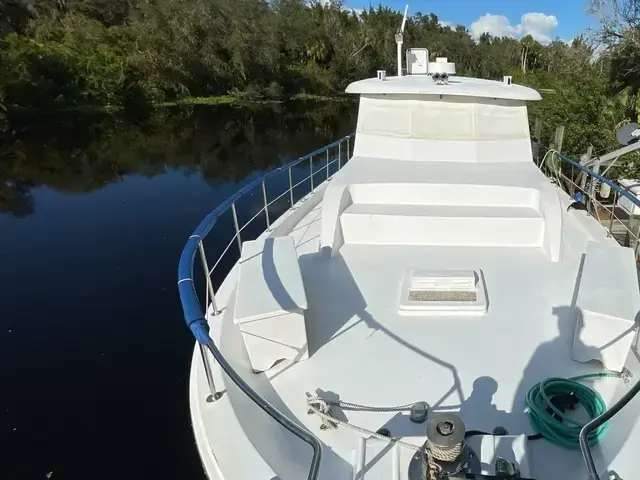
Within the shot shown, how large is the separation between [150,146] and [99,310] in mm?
12809

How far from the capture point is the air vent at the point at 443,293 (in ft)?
10.2

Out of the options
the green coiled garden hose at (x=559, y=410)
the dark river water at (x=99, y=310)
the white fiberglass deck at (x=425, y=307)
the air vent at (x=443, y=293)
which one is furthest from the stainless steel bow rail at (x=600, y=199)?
the dark river water at (x=99, y=310)

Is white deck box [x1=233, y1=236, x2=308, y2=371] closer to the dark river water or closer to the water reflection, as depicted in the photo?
the dark river water

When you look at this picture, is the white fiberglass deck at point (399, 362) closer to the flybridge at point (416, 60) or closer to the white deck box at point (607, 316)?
the white deck box at point (607, 316)

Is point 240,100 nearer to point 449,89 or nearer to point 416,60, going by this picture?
point 416,60

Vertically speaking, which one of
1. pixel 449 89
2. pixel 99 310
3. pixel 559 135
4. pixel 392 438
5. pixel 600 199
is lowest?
pixel 99 310

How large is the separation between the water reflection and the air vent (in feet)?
34.8

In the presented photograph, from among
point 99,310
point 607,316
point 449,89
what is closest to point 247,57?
point 99,310

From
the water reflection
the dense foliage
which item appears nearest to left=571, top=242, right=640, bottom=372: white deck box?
the dense foliage

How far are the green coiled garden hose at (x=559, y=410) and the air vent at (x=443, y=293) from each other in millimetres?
773

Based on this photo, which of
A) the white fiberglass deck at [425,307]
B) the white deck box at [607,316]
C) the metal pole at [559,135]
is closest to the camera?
the white fiberglass deck at [425,307]

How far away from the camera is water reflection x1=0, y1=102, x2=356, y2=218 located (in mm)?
13672

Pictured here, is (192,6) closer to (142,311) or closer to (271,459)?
(142,311)

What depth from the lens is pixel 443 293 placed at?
3197mm
